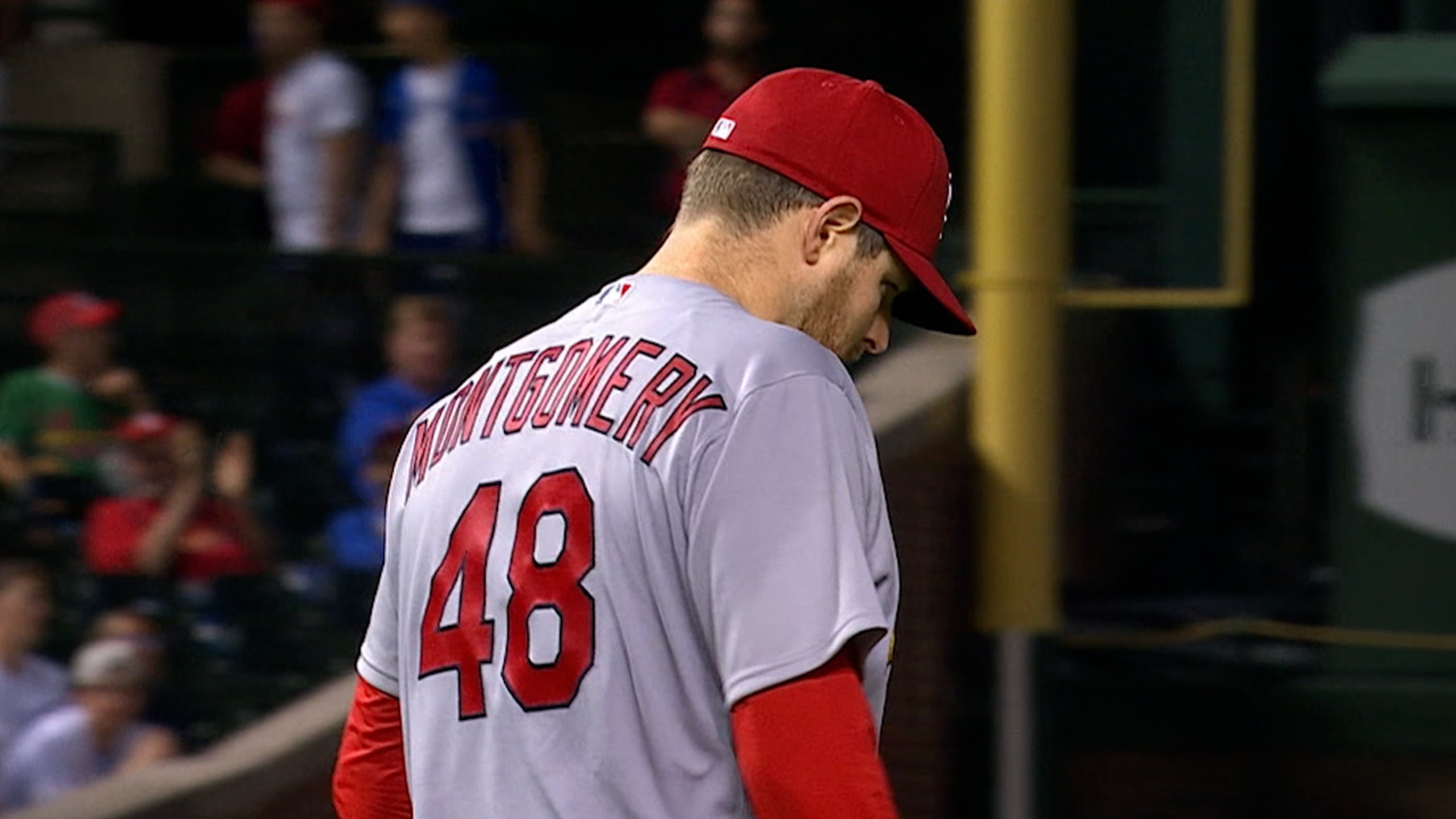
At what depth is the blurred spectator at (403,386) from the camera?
6.42m

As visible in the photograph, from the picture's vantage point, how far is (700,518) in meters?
2.04

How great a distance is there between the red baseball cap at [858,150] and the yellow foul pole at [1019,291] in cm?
393

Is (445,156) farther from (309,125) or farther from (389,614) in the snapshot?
(389,614)

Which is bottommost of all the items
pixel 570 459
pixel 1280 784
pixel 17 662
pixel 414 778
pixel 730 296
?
pixel 1280 784

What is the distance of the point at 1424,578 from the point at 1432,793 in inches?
21.7

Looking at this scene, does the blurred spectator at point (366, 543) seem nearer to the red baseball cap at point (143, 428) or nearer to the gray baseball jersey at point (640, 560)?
the red baseball cap at point (143, 428)

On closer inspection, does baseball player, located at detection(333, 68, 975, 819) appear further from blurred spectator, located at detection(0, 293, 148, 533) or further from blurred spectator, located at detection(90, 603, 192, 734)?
blurred spectator, located at detection(0, 293, 148, 533)

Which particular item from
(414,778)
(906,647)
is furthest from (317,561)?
(414,778)

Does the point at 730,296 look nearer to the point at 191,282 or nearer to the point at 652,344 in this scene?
the point at 652,344

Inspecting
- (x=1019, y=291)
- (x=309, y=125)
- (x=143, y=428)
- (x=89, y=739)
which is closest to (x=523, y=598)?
(x=89, y=739)

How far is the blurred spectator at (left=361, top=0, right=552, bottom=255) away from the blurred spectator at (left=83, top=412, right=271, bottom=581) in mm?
1000

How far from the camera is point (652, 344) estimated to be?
2.16 meters

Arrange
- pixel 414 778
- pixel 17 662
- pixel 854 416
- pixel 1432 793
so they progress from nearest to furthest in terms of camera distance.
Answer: pixel 854 416
pixel 414 778
pixel 17 662
pixel 1432 793

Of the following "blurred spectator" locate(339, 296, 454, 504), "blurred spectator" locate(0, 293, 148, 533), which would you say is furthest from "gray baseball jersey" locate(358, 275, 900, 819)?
"blurred spectator" locate(0, 293, 148, 533)
